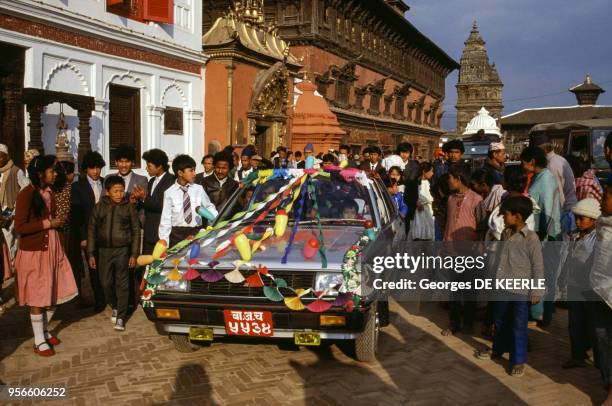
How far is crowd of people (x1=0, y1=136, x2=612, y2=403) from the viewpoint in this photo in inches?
185

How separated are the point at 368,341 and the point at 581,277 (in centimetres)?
193

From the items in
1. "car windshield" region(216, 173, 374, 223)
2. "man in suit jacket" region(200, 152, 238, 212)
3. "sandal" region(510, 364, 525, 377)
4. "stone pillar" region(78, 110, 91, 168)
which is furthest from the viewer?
"stone pillar" region(78, 110, 91, 168)

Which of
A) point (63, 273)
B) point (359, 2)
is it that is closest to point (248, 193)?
point (63, 273)

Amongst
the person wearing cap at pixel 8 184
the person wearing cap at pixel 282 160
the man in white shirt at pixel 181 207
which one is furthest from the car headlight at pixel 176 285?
the person wearing cap at pixel 282 160

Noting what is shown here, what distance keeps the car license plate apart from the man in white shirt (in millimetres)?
1928

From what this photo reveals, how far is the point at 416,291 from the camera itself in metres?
7.64

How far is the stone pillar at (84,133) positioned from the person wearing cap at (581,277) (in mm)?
9718

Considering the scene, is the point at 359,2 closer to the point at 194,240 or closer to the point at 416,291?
the point at 416,291

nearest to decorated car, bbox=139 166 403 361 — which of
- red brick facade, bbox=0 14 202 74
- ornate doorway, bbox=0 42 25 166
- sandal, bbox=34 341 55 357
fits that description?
sandal, bbox=34 341 55 357

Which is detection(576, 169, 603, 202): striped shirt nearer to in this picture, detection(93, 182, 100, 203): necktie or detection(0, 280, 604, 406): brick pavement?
detection(0, 280, 604, 406): brick pavement

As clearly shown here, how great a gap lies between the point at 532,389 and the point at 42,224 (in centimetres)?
469

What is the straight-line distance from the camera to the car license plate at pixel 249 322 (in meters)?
4.31

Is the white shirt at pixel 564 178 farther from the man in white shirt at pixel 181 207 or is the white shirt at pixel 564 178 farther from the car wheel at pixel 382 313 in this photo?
the man in white shirt at pixel 181 207

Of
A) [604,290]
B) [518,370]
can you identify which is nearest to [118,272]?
[518,370]
